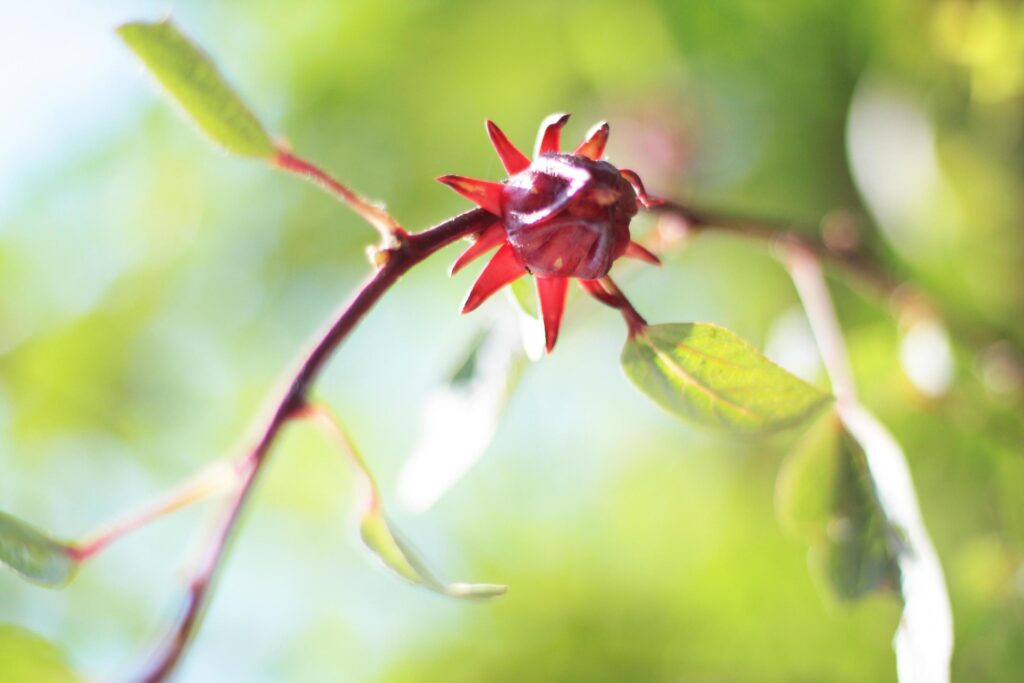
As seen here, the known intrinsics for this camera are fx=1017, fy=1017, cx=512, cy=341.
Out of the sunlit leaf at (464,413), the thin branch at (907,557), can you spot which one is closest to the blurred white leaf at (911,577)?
the thin branch at (907,557)

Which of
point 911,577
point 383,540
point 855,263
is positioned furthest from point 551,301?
point 855,263

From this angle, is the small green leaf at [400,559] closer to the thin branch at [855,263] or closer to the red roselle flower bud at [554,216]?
the red roselle flower bud at [554,216]

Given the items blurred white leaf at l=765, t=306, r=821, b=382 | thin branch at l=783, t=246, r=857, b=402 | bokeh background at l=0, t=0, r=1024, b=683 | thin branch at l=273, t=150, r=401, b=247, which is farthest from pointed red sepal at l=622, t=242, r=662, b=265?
bokeh background at l=0, t=0, r=1024, b=683

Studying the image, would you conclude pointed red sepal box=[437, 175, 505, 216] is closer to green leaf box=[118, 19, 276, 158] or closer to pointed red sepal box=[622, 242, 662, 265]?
pointed red sepal box=[622, 242, 662, 265]

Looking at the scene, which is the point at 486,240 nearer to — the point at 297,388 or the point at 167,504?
the point at 297,388

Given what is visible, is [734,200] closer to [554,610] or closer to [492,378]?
[554,610]

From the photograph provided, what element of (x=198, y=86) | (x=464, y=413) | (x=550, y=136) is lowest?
(x=464, y=413)

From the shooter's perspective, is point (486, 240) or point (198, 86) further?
point (198, 86)

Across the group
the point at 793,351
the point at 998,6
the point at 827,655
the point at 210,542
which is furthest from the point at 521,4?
the point at 210,542
